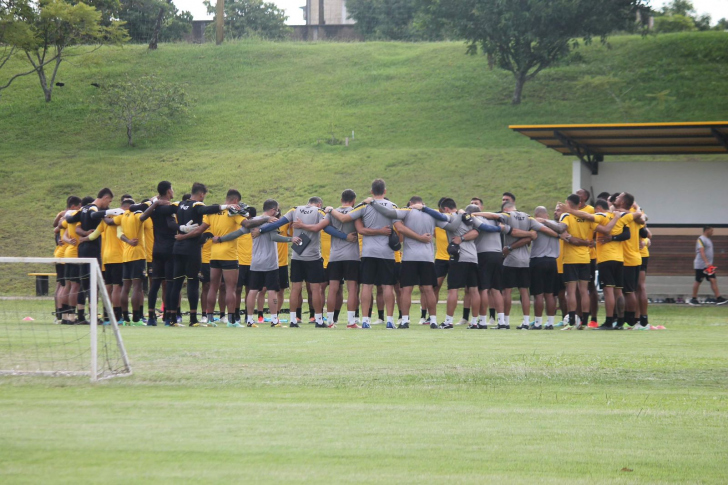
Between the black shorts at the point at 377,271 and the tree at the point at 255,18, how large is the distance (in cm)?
6048

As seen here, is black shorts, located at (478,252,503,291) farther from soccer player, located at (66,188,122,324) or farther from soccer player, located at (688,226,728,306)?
soccer player, located at (688,226,728,306)

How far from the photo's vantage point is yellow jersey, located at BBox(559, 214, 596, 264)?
15992mm

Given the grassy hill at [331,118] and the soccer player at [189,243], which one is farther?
the grassy hill at [331,118]

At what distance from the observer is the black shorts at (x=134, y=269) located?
15.1 meters

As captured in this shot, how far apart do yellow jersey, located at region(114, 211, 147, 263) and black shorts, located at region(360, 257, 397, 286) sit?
3693 mm

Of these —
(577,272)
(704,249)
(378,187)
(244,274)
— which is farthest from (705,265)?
(378,187)

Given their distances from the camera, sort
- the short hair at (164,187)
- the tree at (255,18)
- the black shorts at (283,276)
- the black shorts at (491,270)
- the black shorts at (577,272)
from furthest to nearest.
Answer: the tree at (255,18), the black shorts at (283,276), the black shorts at (577,272), the black shorts at (491,270), the short hair at (164,187)

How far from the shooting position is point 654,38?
54.1 metres

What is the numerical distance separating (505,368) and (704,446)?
3378mm

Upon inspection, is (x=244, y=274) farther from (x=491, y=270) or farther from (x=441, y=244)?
(x=491, y=270)

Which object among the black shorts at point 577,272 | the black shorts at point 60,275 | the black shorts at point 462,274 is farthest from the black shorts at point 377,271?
the black shorts at point 60,275

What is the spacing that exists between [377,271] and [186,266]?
3.07 m

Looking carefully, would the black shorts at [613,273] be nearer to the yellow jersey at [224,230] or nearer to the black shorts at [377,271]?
the black shorts at [377,271]

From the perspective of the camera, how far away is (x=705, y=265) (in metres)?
23.7
